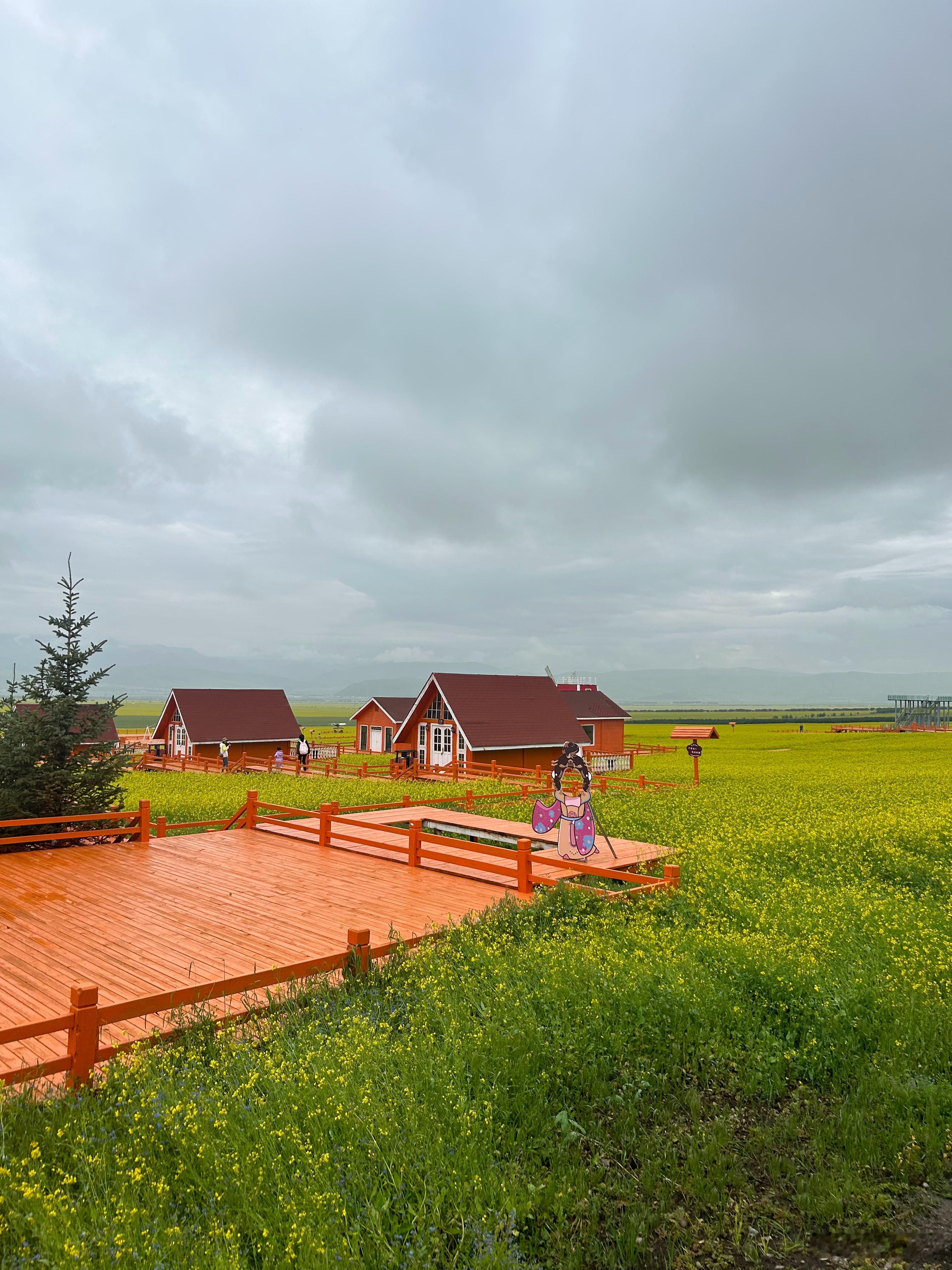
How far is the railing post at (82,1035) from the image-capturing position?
5992mm

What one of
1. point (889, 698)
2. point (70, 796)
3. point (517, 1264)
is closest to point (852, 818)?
point (517, 1264)

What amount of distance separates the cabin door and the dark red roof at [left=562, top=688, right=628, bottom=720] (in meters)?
17.7

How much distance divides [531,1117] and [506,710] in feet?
116

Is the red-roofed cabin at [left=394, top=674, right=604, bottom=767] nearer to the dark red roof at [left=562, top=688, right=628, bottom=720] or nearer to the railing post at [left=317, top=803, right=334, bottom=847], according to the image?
the dark red roof at [left=562, top=688, right=628, bottom=720]

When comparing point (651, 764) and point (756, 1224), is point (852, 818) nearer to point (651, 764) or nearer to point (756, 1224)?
point (756, 1224)

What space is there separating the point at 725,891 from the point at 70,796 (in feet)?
48.3

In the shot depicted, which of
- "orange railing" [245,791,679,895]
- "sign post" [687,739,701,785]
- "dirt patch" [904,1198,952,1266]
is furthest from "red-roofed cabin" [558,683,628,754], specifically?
"dirt patch" [904,1198,952,1266]

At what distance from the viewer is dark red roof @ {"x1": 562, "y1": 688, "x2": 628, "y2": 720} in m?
57.0

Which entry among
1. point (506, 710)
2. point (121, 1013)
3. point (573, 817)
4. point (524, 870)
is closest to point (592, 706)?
point (506, 710)

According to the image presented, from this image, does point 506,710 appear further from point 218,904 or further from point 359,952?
point 359,952

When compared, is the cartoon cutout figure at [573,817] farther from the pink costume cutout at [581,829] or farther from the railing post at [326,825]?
the railing post at [326,825]

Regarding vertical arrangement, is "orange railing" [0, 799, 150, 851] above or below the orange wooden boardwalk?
above

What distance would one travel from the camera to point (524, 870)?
12.3 meters

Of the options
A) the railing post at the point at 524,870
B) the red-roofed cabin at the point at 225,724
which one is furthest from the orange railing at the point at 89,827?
the red-roofed cabin at the point at 225,724
